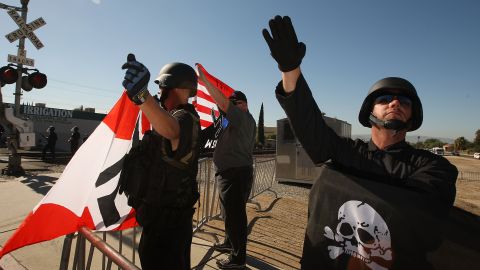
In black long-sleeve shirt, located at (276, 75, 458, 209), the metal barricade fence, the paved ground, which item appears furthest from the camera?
the paved ground

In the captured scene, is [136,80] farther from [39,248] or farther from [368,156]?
[39,248]

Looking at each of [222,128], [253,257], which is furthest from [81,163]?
[253,257]

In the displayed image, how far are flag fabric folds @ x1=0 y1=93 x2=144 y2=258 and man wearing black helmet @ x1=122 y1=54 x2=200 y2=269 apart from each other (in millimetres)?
399

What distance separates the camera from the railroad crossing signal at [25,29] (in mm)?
8984

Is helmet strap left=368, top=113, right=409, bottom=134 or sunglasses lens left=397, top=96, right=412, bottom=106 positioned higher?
sunglasses lens left=397, top=96, right=412, bottom=106

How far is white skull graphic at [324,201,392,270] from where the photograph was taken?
1.38m

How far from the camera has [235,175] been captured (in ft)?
12.7

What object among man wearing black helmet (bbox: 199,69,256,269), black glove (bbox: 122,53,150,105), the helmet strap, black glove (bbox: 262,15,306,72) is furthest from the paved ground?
black glove (bbox: 262,15,306,72)

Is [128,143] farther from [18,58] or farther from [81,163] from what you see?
[18,58]

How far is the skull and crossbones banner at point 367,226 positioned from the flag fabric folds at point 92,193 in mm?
1568

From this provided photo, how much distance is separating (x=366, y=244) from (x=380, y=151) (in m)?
0.56

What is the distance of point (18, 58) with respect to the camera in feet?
29.3

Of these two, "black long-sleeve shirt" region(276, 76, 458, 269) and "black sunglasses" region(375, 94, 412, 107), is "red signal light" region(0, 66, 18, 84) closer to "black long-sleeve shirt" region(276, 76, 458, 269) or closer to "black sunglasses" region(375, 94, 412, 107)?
"black long-sleeve shirt" region(276, 76, 458, 269)

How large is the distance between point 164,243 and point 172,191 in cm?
36
